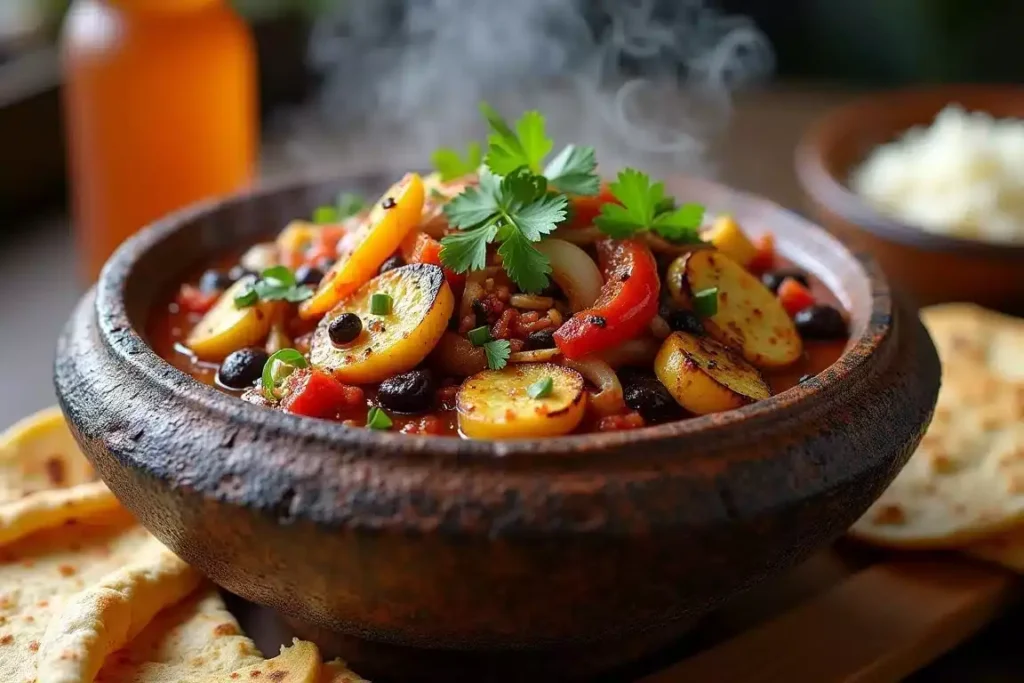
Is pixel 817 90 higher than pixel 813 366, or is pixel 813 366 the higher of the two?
pixel 813 366

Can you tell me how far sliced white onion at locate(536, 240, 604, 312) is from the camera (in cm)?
294

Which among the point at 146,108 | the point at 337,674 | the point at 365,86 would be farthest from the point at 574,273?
the point at 365,86

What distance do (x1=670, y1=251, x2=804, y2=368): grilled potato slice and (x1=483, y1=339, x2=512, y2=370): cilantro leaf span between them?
570 millimetres

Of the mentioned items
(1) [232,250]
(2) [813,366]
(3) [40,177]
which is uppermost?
(2) [813,366]

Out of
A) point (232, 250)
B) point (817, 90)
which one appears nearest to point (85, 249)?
point (232, 250)

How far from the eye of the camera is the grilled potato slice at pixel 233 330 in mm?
3068

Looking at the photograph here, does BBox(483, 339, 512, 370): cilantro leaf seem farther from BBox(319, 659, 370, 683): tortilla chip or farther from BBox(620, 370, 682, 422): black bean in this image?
BBox(319, 659, 370, 683): tortilla chip

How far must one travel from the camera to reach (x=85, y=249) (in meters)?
5.52

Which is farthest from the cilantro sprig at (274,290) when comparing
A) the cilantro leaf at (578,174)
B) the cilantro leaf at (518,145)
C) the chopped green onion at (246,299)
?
the cilantro leaf at (578,174)

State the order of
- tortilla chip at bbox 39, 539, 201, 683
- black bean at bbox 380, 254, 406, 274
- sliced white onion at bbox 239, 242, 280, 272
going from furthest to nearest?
1. sliced white onion at bbox 239, 242, 280, 272
2. black bean at bbox 380, 254, 406, 274
3. tortilla chip at bbox 39, 539, 201, 683

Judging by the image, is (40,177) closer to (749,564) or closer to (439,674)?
(439,674)

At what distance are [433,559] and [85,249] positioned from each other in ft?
12.8

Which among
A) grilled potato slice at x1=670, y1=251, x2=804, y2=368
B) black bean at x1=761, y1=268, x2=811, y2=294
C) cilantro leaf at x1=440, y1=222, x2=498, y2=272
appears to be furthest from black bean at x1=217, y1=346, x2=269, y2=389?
black bean at x1=761, y1=268, x2=811, y2=294

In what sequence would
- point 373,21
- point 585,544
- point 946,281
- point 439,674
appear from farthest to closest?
point 373,21, point 946,281, point 439,674, point 585,544
